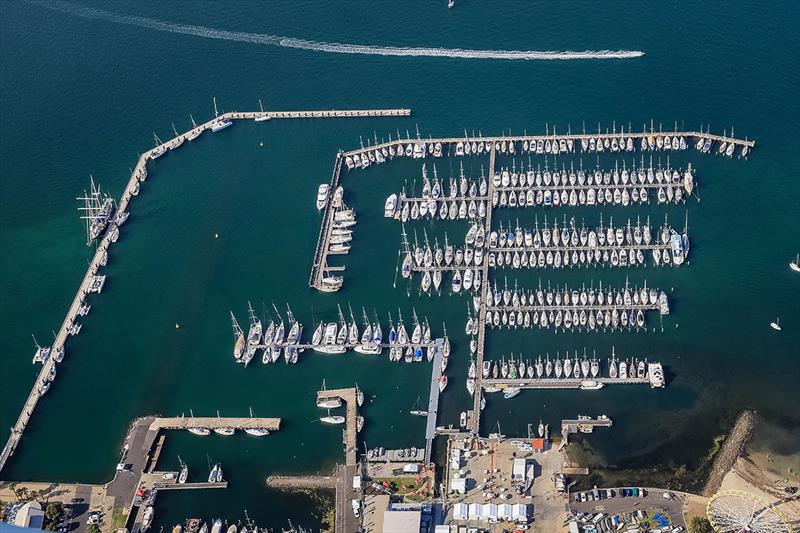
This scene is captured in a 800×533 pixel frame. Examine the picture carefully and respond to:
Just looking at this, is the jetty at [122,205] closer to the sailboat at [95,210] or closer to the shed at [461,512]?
the sailboat at [95,210]

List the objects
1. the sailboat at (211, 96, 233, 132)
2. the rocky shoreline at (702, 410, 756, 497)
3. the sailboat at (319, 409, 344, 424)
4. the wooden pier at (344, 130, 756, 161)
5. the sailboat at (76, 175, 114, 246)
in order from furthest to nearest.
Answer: the sailboat at (211, 96, 233, 132) → the wooden pier at (344, 130, 756, 161) → the sailboat at (76, 175, 114, 246) → the sailboat at (319, 409, 344, 424) → the rocky shoreline at (702, 410, 756, 497)

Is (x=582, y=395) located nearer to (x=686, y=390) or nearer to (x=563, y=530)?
(x=686, y=390)

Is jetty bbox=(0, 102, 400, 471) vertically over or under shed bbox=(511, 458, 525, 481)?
over

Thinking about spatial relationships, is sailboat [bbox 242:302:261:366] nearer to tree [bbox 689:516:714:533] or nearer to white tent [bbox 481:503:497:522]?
white tent [bbox 481:503:497:522]

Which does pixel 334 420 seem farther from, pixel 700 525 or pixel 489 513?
pixel 700 525

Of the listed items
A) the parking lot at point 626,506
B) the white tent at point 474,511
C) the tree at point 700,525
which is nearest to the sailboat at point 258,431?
the white tent at point 474,511

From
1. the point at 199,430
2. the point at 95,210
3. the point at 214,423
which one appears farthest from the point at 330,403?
the point at 95,210

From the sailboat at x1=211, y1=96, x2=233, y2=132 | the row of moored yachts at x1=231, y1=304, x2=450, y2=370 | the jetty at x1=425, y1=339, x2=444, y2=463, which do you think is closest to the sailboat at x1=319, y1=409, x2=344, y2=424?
the row of moored yachts at x1=231, y1=304, x2=450, y2=370

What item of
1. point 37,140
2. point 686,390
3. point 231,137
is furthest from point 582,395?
point 37,140
